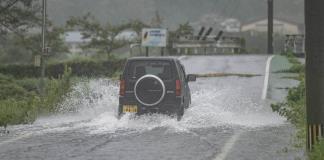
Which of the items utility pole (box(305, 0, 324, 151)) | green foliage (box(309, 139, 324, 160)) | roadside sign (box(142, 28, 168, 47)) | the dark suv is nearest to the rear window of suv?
the dark suv

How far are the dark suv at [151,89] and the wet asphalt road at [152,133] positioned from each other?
31 cm

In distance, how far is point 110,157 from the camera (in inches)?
459

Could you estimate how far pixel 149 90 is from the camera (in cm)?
1723

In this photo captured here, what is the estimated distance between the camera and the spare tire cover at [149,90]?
56.2 feet

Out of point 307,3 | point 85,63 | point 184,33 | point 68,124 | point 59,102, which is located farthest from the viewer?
point 184,33

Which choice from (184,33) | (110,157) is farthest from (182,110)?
(184,33)

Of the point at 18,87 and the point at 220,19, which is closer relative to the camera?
the point at 18,87

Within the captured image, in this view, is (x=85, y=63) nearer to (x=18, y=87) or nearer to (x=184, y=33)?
(x=18, y=87)

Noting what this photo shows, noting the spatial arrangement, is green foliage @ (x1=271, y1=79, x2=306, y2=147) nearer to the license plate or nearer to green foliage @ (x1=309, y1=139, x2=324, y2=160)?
green foliage @ (x1=309, y1=139, x2=324, y2=160)

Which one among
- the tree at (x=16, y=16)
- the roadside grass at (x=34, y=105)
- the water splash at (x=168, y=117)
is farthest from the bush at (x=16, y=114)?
the tree at (x=16, y=16)

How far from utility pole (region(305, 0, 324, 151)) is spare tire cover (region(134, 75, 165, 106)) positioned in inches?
257

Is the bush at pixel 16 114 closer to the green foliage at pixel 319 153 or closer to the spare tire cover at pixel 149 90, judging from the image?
the spare tire cover at pixel 149 90

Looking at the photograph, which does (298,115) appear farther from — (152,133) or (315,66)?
(315,66)

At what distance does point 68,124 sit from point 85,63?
94.8 ft
